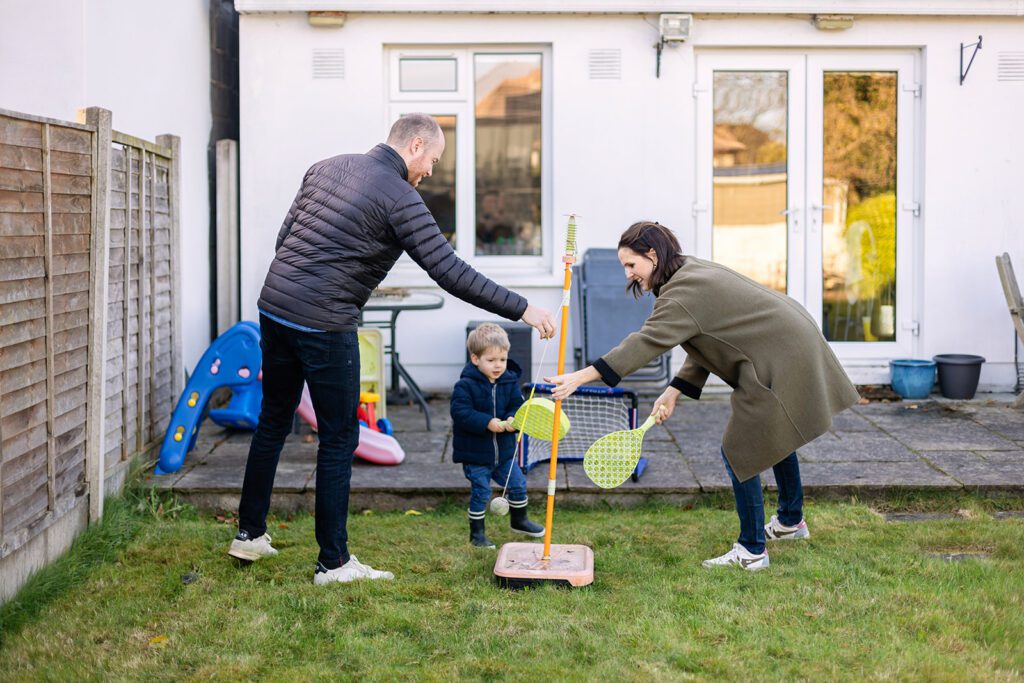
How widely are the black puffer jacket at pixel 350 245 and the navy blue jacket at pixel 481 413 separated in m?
0.76

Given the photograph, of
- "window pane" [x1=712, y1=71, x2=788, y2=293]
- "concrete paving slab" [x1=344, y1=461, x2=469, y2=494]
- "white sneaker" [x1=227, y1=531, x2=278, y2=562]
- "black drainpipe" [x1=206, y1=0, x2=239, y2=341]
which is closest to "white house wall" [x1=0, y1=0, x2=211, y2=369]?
"black drainpipe" [x1=206, y1=0, x2=239, y2=341]

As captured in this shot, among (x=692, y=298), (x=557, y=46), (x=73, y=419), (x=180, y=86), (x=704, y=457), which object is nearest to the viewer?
(x=692, y=298)

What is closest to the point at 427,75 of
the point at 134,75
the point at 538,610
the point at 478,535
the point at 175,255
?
the point at 134,75

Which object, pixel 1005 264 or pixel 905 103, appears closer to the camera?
pixel 1005 264

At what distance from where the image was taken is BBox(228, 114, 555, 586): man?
445cm

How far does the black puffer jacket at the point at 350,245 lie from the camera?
14.6ft

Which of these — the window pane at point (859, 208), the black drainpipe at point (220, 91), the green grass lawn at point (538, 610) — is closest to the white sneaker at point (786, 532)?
the green grass lawn at point (538, 610)

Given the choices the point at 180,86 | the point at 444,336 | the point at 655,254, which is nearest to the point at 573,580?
the point at 655,254

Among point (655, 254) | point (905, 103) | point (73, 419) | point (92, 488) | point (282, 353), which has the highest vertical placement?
point (905, 103)

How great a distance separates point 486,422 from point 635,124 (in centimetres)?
428

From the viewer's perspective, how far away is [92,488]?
5.23 meters

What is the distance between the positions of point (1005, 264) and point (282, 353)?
5.78 metres

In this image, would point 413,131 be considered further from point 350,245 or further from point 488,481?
point 488,481

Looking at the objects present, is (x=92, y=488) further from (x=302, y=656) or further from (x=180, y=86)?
(x=180, y=86)
